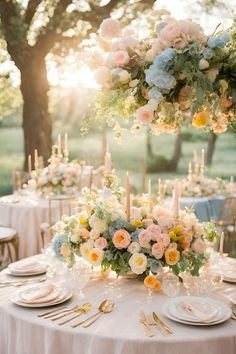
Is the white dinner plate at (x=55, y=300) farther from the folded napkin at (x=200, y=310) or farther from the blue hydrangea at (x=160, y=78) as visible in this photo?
the blue hydrangea at (x=160, y=78)

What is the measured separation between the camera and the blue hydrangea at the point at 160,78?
250cm

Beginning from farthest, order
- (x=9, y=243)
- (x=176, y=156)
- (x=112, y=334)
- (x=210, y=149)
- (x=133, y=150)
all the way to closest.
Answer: (x=133, y=150) → (x=176, y=156) → (x=210, y=149) → (x=9, y=243) → (x=112, y=334)

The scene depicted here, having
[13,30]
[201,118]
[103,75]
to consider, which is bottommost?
[201,118]

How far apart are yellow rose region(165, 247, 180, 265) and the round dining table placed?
0.55ft

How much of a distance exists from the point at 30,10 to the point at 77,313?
837 cm

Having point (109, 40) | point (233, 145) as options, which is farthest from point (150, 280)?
point (233, 145)

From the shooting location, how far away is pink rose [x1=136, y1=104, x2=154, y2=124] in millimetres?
2621

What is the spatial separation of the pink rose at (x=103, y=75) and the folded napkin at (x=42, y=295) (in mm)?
1047

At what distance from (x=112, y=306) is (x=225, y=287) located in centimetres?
67

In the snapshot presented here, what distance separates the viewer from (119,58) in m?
2.62

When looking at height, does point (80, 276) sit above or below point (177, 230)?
below

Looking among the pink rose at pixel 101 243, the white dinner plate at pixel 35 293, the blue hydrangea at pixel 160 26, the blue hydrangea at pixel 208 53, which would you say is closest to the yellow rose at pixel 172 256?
the pink rose at pixel 101 243

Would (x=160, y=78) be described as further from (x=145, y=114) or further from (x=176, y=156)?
(x=176, y=156)

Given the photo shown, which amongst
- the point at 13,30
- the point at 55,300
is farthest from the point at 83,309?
the point at 13,30
